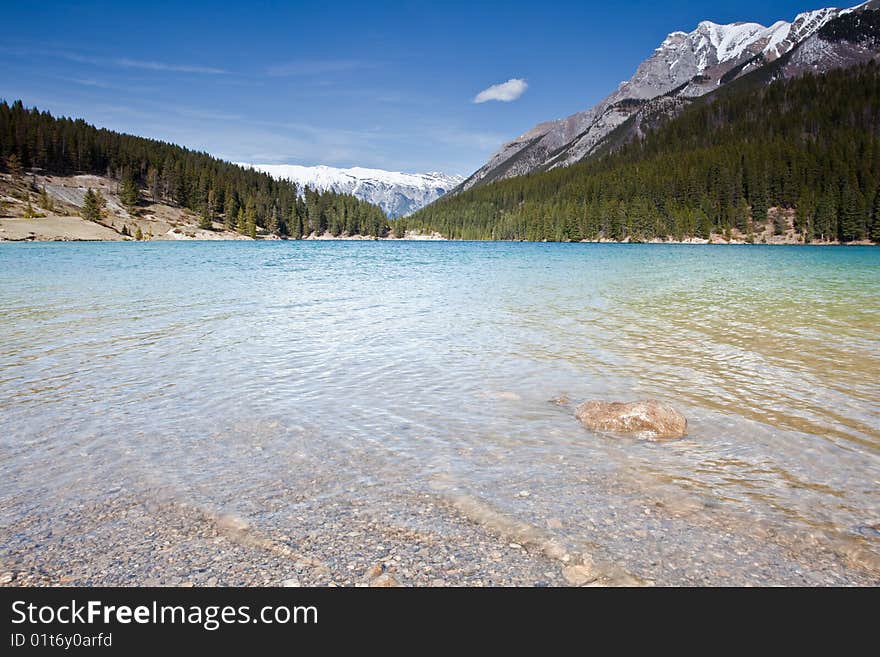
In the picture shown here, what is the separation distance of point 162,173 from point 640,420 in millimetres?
184350

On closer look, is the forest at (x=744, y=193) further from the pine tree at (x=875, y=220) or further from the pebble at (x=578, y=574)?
the pebble at (x=578, y=574)

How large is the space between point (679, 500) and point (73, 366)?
11.7m

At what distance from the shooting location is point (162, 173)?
160750mm

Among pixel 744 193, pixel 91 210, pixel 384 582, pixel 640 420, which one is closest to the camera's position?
pixel 384 582

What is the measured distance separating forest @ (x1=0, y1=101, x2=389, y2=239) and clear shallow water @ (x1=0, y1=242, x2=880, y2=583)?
478 feet

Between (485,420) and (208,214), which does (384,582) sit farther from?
(208,214)

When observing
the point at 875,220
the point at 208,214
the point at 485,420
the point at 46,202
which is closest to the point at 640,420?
the point at 485,420

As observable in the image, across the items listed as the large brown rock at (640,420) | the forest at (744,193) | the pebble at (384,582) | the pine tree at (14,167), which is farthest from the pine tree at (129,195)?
the pebble at (384,582)

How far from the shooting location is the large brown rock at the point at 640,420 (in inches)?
303

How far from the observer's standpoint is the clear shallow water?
5.28 meters

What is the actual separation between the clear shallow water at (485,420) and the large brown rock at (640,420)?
0.28 meters

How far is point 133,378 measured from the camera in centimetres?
1020
